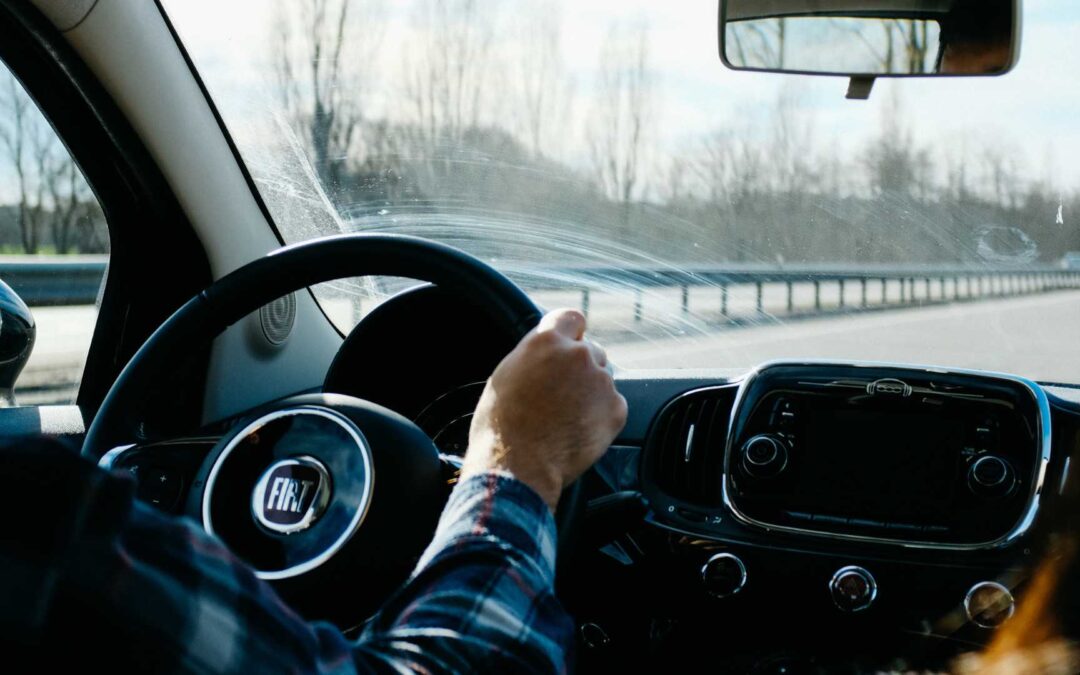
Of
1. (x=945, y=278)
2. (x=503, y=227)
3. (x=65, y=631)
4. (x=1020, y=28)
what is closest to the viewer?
(x=65, y=631)

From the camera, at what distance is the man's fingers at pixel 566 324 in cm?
143

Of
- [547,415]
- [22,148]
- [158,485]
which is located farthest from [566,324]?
[22,148]

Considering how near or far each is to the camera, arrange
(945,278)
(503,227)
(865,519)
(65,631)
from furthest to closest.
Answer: (503,227), (945,278), (865,519), (65,631)

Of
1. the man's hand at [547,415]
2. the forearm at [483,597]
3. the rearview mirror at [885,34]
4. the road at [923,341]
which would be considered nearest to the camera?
the forearm at [483,597]

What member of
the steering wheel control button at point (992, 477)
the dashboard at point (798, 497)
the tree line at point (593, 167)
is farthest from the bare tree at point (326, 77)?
the steering wheel control button at point (992, 477)

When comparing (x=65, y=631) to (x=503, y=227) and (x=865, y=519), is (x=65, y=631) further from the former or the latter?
(x=503, y=227)

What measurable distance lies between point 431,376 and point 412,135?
41.8 inches

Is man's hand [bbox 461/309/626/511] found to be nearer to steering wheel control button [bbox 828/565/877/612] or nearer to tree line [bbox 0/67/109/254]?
steering wheel control button [bbox 828/565/877/612]

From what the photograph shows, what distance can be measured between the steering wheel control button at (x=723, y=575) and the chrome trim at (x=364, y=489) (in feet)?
4.08

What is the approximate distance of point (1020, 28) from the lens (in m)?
2.45

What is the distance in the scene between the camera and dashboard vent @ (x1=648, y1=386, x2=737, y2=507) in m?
2.80

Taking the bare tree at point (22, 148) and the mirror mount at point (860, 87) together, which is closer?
the mirror mount at point (860, 87)

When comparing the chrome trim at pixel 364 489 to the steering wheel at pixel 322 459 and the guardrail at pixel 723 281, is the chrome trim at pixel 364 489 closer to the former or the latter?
the steering wheel at pixel 322 459

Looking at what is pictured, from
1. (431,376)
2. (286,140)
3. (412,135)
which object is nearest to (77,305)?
(286,140)
